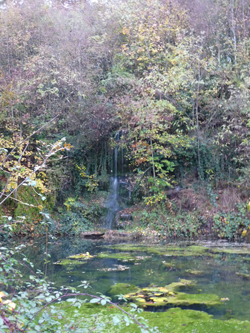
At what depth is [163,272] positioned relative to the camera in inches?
323

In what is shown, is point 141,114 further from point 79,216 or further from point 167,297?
point 167,297

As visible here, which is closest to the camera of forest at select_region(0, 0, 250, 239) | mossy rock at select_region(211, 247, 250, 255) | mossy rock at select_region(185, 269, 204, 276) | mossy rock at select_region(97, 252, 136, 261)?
mossy rock at select_region(185, 269, 204, 276)

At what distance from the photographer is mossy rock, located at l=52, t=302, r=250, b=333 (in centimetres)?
461

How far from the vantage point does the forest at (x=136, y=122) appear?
14039mm

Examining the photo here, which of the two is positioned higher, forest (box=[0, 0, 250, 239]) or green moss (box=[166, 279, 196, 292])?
forest (box=[0, 0, 250, 239])

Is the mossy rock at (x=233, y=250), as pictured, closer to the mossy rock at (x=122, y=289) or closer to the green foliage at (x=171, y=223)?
the green foliage at (x=171, y=223)

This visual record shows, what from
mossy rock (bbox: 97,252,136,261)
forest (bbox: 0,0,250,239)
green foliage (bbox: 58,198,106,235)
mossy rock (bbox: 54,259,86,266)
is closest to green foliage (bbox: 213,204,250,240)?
forest (bbox: 0,0,250,239)

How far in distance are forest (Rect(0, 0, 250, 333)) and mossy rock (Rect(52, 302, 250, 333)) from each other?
26.5 ft

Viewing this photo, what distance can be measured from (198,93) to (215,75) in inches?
55.7

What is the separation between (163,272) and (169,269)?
1.29ft

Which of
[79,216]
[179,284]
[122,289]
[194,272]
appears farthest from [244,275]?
[79,216]

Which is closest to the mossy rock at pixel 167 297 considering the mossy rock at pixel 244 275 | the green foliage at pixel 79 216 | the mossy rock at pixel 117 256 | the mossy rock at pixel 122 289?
the mossy rock at pixel 122 289

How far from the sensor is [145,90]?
14.8 metres

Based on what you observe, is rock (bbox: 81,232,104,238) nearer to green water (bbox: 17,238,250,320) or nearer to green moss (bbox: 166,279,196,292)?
green water (bbox: 17,238,250,320)
